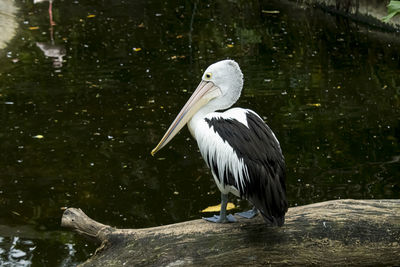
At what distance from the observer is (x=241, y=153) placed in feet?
11.8

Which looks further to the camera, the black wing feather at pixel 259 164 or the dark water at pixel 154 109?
the dark water at pixel 154 109

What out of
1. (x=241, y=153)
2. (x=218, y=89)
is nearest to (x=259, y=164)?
(x=241, y=153)

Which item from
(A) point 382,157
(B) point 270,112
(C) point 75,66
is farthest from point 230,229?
(C) point 75,66

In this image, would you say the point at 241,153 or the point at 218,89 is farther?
the point at 218,89

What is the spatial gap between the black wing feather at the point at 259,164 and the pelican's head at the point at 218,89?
10.3 inches

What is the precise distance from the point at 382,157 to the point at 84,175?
9.70 feet

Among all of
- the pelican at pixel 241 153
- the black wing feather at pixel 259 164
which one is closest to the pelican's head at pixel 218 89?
the pelican at pixel 241 153

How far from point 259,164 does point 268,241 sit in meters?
0.47

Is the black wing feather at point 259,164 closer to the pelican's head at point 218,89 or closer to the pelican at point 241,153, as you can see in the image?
the pelican at point 241,153

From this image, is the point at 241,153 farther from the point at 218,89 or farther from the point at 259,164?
the point at 218,89

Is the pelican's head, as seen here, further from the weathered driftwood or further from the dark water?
the dark water

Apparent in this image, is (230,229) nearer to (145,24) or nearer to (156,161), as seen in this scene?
(156,161)

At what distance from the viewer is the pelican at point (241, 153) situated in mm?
3531

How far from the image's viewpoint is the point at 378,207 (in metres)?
3.96
